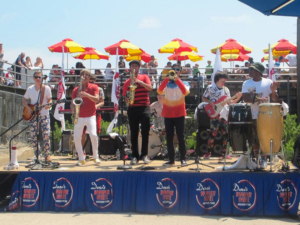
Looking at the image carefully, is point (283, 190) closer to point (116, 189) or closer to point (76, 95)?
point (116, 189)

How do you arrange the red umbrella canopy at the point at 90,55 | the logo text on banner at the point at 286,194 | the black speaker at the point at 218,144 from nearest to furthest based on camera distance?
the logo text on banner at the point at 286,194 → the black speaker at the point at 218,144 → the red umbrella canopy at the point at 90,55

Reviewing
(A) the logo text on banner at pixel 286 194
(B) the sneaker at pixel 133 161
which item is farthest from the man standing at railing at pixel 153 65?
(A) the logo text on banner at pixel 286 194

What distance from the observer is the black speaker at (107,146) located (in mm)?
10961

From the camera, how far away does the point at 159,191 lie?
7312 millimetres

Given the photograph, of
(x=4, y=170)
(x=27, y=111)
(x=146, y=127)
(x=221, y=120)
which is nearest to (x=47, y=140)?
(x=27, y=111)

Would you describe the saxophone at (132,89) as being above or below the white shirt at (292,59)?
below

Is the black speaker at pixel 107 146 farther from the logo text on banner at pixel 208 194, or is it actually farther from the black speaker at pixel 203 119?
the logo text on banner at pixel 208 194

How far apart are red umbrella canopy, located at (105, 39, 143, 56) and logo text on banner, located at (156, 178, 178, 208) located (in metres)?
10.7

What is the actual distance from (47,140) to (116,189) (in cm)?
209

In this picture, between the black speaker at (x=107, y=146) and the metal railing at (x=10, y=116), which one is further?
the metal railing at (x=10, y=116)

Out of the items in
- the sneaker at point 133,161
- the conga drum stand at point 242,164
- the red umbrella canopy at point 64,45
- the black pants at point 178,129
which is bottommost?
the sneaker at point 133,161

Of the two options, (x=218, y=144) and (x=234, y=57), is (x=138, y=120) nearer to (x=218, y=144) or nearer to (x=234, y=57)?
(x=218, y=144)

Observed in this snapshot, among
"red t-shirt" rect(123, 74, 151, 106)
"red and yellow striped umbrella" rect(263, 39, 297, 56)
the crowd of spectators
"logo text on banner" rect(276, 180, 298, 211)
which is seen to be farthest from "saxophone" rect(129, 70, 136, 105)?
"red and yellow striped umbrella" rect(263, 39, 297, 56)

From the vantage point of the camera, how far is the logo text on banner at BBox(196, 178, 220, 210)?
283 inches
